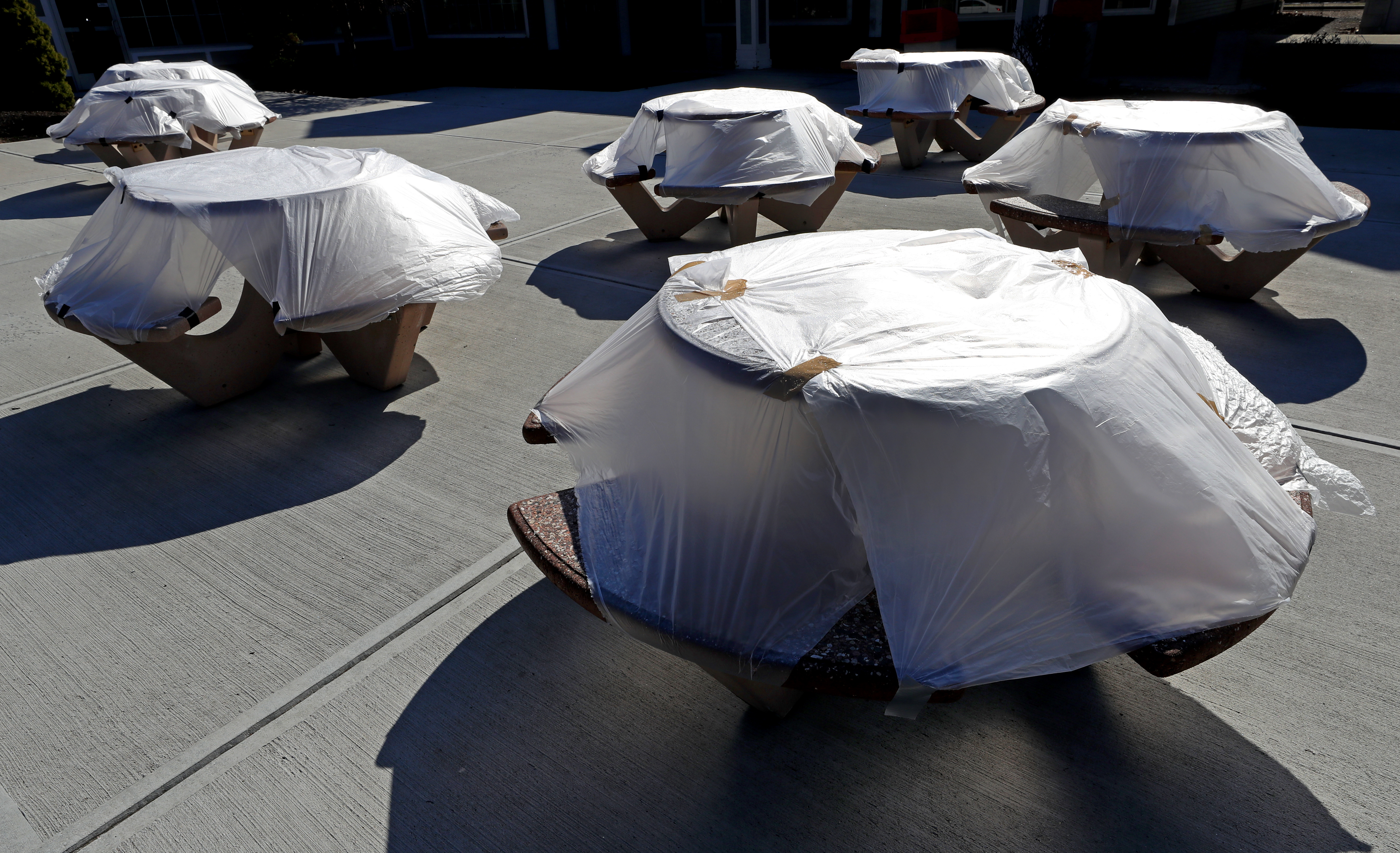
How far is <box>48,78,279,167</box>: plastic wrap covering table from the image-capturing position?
8.09m

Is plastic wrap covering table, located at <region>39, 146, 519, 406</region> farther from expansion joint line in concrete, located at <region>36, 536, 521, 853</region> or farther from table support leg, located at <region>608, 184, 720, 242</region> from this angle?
table support leg, located at <region>608, 184, 720, 242</region>

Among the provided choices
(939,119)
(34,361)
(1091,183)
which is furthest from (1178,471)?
(939,119)

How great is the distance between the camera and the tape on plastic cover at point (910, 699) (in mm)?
1669

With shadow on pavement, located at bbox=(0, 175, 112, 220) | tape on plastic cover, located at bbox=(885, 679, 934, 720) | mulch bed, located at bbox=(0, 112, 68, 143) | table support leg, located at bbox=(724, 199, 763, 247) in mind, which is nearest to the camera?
tape on plastic cover, located at bbox=(885, 679, 934, 720)

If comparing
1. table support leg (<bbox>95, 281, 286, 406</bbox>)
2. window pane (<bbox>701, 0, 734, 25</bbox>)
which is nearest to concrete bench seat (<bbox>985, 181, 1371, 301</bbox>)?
table support leg (<bbox>95, 281, 286, 406</bbox>)

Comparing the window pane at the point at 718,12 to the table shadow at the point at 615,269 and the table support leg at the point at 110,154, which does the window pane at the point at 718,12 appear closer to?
the table support leg at the point at 110,154

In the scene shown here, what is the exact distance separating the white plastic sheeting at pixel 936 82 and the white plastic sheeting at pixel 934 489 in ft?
21.7

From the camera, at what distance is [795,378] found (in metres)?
1.83

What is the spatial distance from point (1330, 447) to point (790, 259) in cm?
244

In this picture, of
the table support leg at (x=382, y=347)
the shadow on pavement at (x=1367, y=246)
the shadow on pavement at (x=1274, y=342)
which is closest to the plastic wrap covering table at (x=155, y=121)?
the table support leg at (x=382, y=347)

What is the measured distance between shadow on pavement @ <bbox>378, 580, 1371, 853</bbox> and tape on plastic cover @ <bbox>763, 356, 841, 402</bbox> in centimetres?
91

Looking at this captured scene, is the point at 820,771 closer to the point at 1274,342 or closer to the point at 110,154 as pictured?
the point at 1274,342

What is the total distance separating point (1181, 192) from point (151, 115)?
28.0 ft

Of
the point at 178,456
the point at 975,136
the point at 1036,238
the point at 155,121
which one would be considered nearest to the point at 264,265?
the point at 178,456
